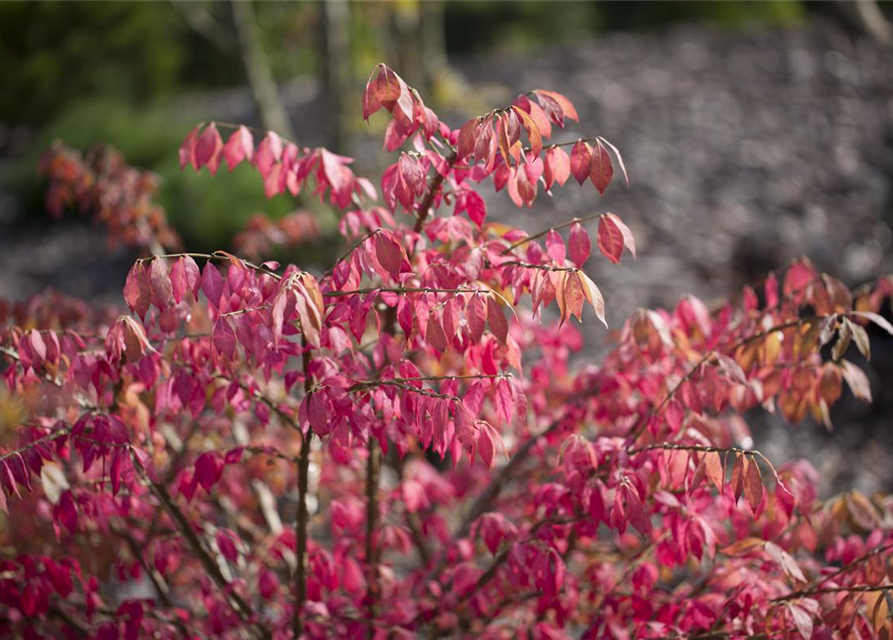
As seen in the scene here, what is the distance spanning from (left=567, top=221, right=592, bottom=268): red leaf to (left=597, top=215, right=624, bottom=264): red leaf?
0.03 meters

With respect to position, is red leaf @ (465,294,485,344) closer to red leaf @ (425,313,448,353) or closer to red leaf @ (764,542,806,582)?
red leaf @ (425,313,448,353)

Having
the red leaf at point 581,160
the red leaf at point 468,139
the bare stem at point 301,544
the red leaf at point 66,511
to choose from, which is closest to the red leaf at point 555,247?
the red leaf at point 581,160

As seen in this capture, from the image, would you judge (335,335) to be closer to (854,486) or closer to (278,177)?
(278,177)

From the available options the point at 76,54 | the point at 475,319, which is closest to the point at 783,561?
the point at 475,319

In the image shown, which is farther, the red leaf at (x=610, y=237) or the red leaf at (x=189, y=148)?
the red leaf at (x=189, y=148)

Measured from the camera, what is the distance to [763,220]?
5.55m

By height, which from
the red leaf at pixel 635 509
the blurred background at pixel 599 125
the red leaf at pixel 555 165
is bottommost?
the blurred background at pixel 599 125

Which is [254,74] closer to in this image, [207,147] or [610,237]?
[207,147]

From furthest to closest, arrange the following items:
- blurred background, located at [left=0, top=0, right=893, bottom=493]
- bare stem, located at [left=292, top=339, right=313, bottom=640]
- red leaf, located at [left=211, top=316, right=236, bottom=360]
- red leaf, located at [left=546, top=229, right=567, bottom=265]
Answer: blurred background, located at [left=0, top=0, right=893, bottom=493], bare stem, located at [left=292, top=339, right=313, bottom=640], red leaf, located at [left=546, top=229, right=567, bottom=265], red leaf, located at [left=211, top=316, right=236, bottom=360]

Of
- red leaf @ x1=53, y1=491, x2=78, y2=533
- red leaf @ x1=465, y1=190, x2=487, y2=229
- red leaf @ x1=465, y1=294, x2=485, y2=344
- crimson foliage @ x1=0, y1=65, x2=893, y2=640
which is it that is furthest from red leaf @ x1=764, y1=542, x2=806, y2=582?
red leaf @ x1=53, y1=491, x2=78, y2=533

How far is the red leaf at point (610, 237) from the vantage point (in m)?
1.63

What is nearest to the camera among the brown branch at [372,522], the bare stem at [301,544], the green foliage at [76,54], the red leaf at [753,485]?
the red leaf at [753,485]

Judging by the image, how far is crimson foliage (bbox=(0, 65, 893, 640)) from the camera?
4.97 ft

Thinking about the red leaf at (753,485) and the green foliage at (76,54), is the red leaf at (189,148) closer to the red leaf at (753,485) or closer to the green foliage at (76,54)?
the red leaf at (753,485)
